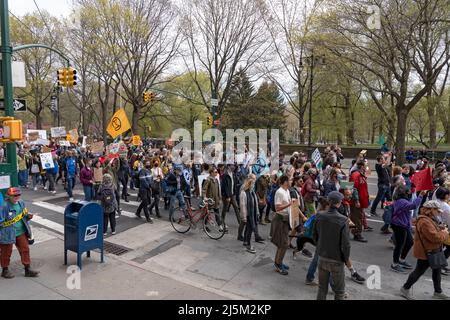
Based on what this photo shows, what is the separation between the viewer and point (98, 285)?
5.86m

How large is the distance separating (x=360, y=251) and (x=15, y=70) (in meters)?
9.23

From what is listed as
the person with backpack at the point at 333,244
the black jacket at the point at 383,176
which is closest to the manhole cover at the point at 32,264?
the person with backpack at the point at 333,244

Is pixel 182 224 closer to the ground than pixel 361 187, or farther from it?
closer to the ground

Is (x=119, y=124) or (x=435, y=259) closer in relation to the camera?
(x=435, y=259)

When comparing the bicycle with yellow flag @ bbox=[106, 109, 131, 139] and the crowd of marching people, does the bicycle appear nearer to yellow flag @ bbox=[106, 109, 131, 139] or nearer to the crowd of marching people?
the crowd of marching people

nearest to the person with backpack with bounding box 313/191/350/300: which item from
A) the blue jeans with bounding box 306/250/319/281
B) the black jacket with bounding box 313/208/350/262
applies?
the black jacket with bounding box 313/208/350/262

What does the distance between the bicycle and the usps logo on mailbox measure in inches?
104

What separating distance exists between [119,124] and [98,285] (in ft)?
24.7

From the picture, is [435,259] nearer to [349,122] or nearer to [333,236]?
[333,236]

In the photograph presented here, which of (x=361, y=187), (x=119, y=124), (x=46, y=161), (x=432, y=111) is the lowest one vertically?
(x=361, y=187)

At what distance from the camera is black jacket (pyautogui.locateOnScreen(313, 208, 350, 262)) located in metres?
4.69

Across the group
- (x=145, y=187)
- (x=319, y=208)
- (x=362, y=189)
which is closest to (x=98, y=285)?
(x=319, y=208)
